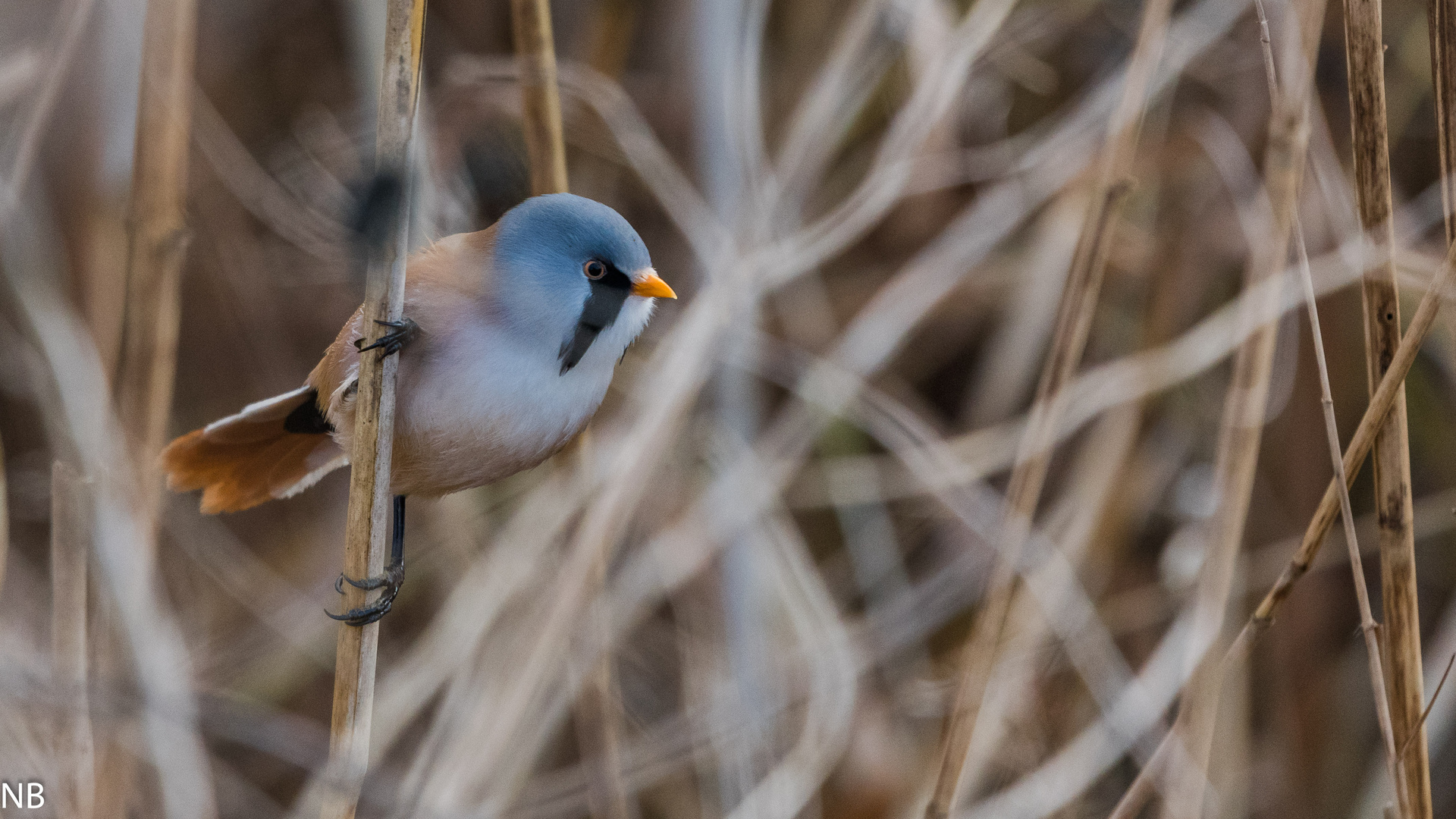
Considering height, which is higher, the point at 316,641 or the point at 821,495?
the point at 821,495

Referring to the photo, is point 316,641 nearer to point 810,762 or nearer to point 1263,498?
point 810,762

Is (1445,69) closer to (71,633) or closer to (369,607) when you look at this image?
(369,607)

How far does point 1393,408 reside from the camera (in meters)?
1.21

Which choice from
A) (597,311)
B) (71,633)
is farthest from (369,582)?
(71,633)

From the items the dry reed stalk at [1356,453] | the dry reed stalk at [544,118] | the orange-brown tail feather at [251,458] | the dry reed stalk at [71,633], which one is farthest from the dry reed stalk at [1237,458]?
the dry reed stalk at [71,633]

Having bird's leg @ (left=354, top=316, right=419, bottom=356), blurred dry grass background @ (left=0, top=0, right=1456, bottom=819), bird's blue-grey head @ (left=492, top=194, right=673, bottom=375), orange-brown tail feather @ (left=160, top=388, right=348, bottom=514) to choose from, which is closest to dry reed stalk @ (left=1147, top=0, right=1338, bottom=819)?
blurred dry grass background @ (left=0, top=0, right=1456, bottom=819)

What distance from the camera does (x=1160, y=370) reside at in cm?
232

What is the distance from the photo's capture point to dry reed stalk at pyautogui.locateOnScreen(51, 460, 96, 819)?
1437 mm

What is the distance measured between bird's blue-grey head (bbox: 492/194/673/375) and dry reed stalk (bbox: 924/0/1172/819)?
0.72 meters

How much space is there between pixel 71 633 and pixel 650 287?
1053 mm

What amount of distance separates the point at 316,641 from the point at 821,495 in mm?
1301

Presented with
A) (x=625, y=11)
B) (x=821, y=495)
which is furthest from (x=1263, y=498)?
(x=625, y=11)

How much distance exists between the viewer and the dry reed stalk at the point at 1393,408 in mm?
1158

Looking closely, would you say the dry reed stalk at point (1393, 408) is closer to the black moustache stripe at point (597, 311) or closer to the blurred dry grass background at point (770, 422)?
the blurred dry grass background at point (770, 422)
